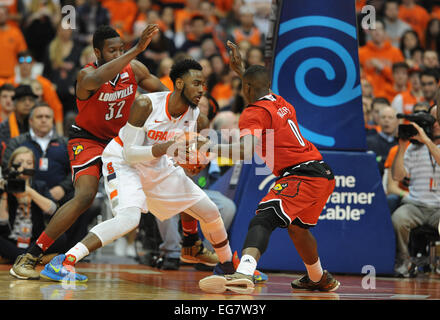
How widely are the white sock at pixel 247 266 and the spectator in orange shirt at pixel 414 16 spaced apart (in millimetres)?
10104

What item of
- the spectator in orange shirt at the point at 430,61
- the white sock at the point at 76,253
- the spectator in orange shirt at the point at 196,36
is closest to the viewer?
the white sock at the point at 76,253

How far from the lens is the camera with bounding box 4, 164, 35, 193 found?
7.71m

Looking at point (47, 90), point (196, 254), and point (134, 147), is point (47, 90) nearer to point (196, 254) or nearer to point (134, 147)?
point (196, 254)

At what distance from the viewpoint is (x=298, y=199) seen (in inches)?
220

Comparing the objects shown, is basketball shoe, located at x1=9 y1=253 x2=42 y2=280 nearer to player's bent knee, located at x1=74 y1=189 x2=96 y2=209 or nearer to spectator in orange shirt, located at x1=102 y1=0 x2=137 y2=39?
player's bent knee, located at x1=74 y1=189 x2=96 y2=209

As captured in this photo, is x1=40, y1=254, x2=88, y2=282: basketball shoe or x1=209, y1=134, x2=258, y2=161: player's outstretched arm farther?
x1=40, y1=254, x2=88, y2=282: basketball shoe

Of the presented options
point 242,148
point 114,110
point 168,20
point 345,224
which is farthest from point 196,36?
point 242,148

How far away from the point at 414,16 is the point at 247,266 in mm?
10343

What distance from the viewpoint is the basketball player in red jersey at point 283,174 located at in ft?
17.7

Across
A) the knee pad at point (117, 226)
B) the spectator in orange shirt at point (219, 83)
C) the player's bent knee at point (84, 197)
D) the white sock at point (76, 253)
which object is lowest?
the white sock at point (76, 253)

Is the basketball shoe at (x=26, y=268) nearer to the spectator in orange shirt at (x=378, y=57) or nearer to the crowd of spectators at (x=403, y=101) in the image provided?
the crowd of spectators at (x=403, y=101)

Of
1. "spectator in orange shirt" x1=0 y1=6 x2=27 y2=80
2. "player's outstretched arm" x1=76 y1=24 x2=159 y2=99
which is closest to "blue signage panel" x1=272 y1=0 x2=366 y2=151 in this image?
"player's outstretched arm" x1=76 y1=24 x2=159 y2=99

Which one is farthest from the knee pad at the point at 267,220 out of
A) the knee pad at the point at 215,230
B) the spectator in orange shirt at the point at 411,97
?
the spectator in orange shirt at the point at 411,97

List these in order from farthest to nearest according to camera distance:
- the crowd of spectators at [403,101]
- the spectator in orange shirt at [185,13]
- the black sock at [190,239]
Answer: the spectator in orange shirt at [185,13] < the crowd of spectators at [403,101] < the black sock at [190,239]
